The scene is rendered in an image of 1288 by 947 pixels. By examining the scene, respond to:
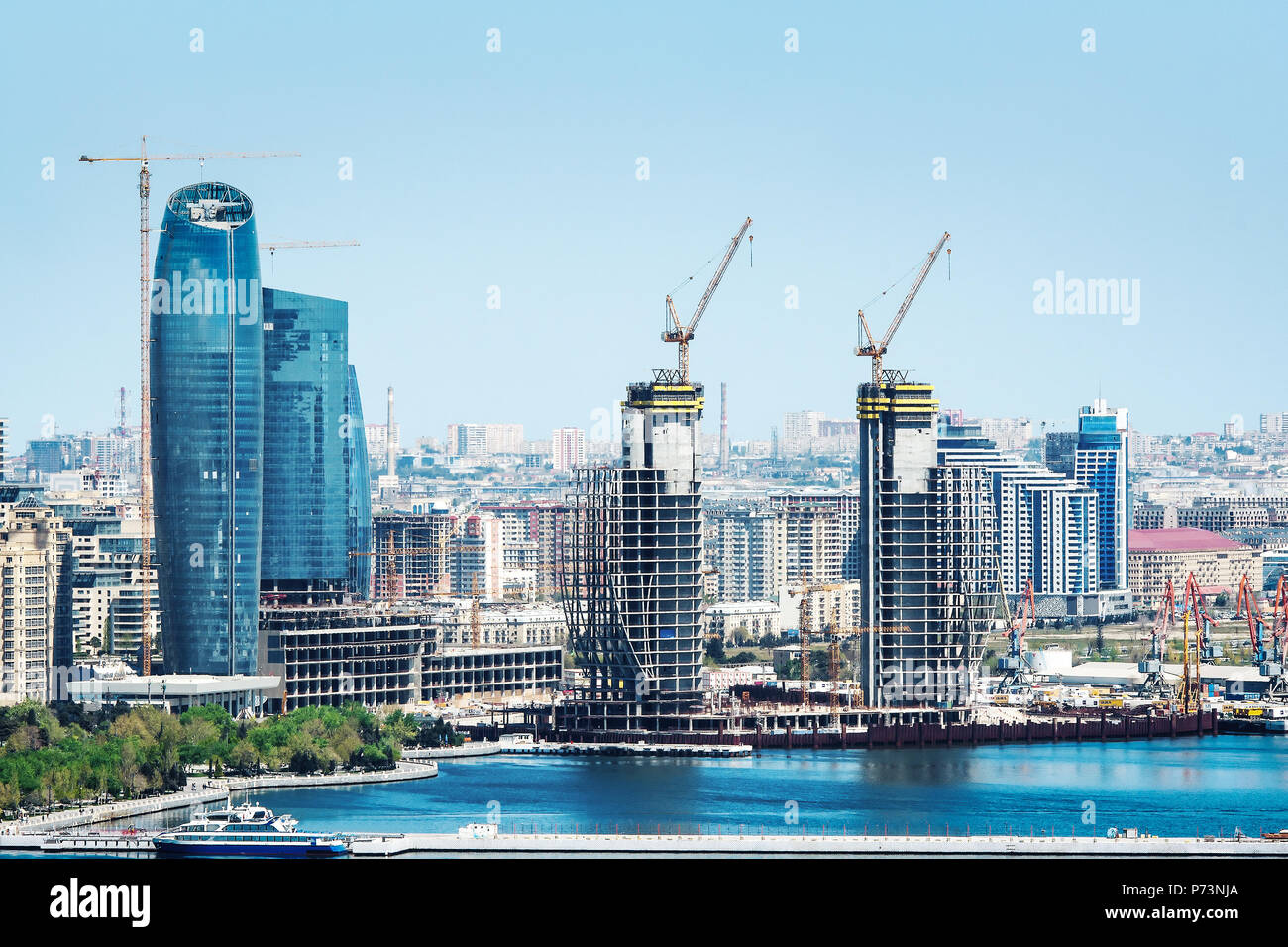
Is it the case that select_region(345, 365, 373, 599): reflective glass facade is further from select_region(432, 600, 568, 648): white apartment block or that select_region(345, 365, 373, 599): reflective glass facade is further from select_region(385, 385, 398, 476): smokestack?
select_region(385, 385, 398, 476): smokestack

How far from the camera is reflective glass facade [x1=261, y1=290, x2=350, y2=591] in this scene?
246ft

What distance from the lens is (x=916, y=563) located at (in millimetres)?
64312

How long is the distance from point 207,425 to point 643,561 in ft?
39.0

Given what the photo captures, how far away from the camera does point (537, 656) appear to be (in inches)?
2817

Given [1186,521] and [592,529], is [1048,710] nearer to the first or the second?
[592,529]

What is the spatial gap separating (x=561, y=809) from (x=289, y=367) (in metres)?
31.2

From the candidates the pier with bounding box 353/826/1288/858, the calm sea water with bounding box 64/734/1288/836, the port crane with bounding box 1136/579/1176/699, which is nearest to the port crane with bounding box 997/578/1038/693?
the port crane with bounding box 1136/579/1176/699

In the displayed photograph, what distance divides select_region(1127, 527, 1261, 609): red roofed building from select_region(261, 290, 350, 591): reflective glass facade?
45526mm

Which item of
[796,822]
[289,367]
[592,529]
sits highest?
[289,367]

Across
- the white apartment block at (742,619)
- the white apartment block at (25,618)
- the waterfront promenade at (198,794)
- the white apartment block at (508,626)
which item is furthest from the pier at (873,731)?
the white apartment block at (742,619)

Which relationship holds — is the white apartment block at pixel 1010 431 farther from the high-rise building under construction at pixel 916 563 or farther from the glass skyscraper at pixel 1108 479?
the high-rise building under construction at pixel 916 563

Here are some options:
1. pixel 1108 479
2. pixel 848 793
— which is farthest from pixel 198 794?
pixel 1108 479
